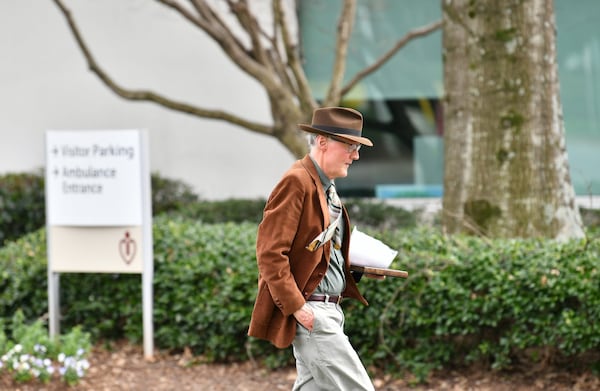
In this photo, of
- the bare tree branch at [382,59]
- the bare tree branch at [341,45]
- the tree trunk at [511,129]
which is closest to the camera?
the tree trunk at [511,129]

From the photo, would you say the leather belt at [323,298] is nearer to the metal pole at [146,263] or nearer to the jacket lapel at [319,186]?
the jacket lapel at [319,186]

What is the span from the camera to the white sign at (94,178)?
6938mm

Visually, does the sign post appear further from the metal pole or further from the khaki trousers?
the khaki trousers

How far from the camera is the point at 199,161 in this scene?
Result: 11828 millimetres

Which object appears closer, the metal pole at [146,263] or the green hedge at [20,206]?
the metal pole at [146,263]

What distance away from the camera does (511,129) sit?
279 inches

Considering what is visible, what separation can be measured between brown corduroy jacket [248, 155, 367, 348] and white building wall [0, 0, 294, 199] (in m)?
7.84

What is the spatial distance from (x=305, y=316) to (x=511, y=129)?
146 inches

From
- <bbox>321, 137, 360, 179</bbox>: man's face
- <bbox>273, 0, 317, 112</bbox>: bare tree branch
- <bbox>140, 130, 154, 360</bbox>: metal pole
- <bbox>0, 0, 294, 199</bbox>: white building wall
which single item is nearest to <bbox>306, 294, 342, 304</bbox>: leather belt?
<bbox>321, 137, 360, 179</bbox>: man's face

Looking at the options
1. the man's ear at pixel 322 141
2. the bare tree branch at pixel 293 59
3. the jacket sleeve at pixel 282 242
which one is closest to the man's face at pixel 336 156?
the man's ear at pixel 322 141

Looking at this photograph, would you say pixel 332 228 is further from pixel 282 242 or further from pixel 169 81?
pixel 169 81

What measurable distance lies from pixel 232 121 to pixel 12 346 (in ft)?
13.0

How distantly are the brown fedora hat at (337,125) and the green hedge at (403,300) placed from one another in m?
2.23

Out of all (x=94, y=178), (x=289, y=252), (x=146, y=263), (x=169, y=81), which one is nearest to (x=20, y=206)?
(x=169, y=81)
